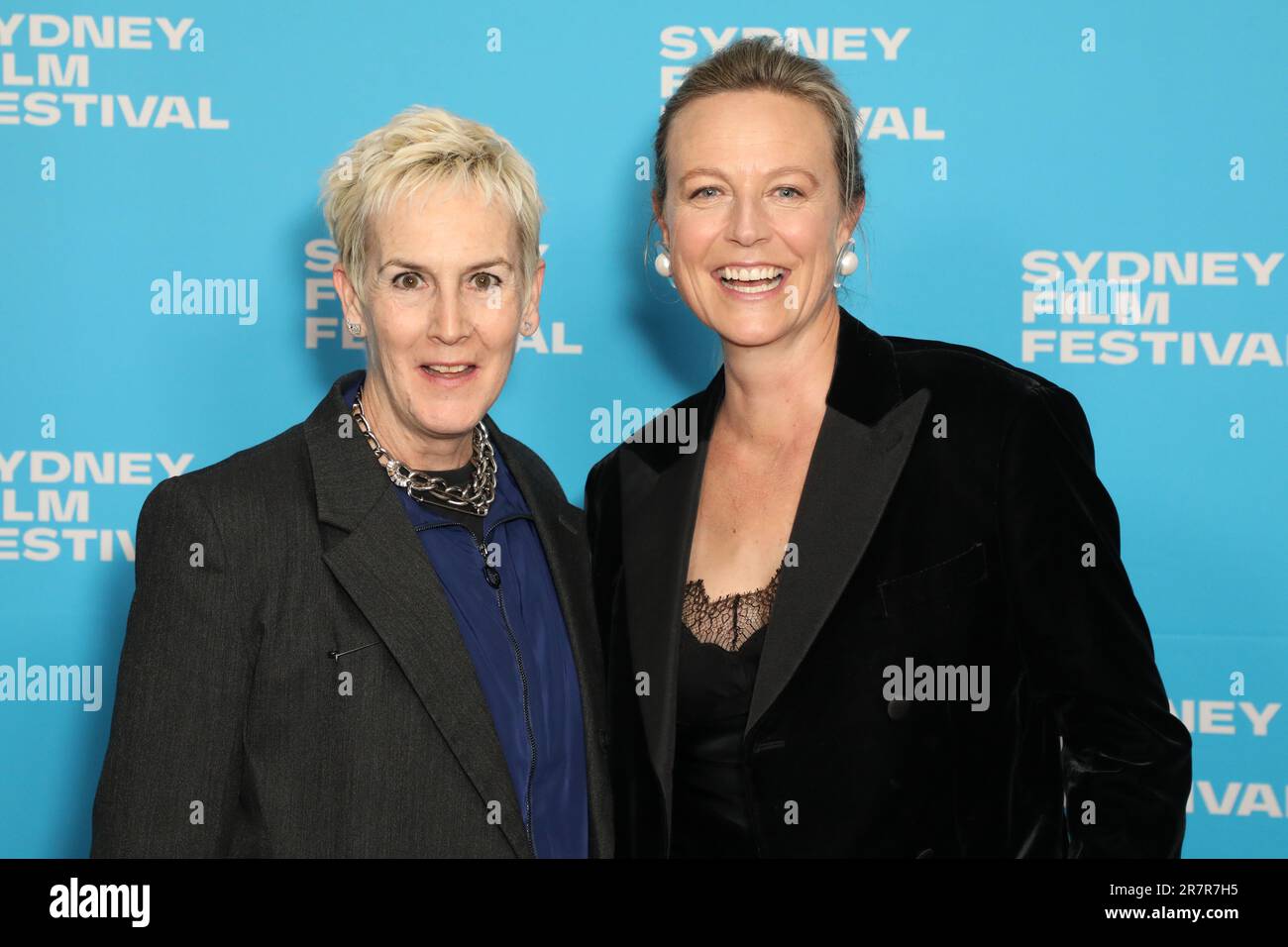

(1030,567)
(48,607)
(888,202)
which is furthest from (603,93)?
(48,607)

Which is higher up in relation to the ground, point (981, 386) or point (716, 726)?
point (981, 386)

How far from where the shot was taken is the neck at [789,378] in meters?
2.18

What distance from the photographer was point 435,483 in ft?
6.70

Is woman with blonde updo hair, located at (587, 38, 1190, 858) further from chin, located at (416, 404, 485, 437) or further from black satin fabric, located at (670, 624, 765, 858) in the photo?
chin, located at (416, 404, 485, 437)

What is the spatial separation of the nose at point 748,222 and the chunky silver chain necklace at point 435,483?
0.55 m

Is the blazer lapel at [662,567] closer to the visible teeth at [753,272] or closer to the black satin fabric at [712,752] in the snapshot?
the black satin fabric at [712,752]

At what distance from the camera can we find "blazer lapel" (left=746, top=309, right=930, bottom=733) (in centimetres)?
193

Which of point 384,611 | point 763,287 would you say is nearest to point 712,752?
point 384,611

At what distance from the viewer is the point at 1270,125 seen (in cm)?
276

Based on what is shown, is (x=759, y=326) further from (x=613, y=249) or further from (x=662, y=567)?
(x=613, y=249)

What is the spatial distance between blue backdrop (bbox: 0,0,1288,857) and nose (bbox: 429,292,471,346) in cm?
91

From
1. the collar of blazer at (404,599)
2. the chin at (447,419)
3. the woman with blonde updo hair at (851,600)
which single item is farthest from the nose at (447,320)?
the woman with blonde updo hair at (851,600)

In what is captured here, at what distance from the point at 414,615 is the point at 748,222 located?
863 millimetres
